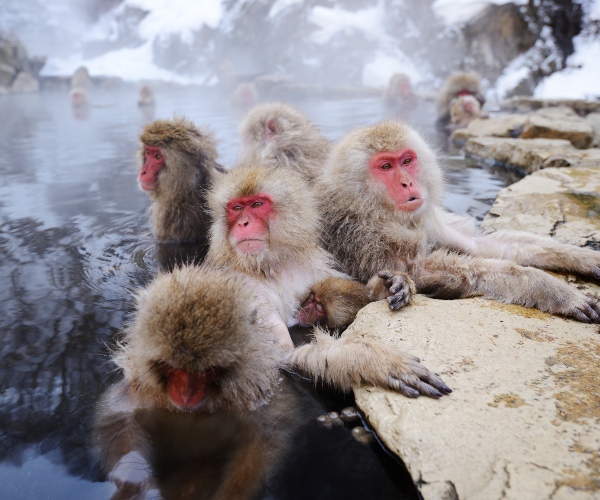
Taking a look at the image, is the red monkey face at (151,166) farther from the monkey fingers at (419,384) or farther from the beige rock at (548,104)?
the beige rock at (548,104)

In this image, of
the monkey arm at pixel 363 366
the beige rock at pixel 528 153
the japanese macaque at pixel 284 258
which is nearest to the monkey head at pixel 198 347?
the monkey arm at pixel 363 366

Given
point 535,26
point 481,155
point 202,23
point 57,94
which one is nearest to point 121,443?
point 481,155

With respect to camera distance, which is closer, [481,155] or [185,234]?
[185,234]

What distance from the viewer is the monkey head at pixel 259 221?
301 cm

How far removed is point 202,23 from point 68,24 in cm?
1146

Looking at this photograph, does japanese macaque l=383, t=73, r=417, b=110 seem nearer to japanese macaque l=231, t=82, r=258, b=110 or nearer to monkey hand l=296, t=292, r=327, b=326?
japanese macaque l=231, t=82, r=258, b=110

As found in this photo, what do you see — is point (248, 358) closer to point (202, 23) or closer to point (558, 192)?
point (558, 192)

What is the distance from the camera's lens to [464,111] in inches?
400

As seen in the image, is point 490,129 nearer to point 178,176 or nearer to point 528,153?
point 528,153

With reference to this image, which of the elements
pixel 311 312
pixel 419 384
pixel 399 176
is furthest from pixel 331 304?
pixel 419 384

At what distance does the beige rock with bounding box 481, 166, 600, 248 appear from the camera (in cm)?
398

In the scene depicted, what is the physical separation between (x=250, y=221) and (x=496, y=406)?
158cm

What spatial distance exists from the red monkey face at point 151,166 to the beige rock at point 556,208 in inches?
108

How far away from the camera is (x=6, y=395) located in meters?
2.61
